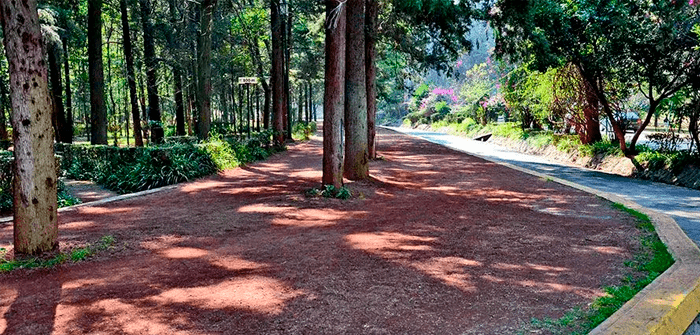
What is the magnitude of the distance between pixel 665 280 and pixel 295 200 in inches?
264

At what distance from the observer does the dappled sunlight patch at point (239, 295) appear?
4594 millimetres

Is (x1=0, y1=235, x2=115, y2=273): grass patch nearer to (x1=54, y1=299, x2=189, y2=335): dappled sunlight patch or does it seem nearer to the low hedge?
(x1=54, y1=299, x2=189, y2=335): dappled sunlight patch

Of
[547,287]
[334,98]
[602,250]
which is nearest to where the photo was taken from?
[547,287]

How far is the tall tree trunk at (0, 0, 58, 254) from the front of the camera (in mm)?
5680

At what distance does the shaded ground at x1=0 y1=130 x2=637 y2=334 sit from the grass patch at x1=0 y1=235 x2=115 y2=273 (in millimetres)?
198

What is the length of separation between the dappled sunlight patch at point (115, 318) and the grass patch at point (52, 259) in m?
1.58

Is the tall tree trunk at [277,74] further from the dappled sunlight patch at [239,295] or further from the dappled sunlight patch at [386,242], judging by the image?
the dappled sunlight patch at [239,295]

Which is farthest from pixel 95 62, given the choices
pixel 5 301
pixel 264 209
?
pixel 5 301

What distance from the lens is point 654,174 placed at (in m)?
14.8

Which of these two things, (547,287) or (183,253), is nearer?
(547,287)

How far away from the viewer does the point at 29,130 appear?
5762 mm

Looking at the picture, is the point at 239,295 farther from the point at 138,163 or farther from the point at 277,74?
the point at 277,74

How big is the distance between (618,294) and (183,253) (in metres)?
5.03

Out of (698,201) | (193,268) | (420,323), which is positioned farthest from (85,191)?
(698,201)
